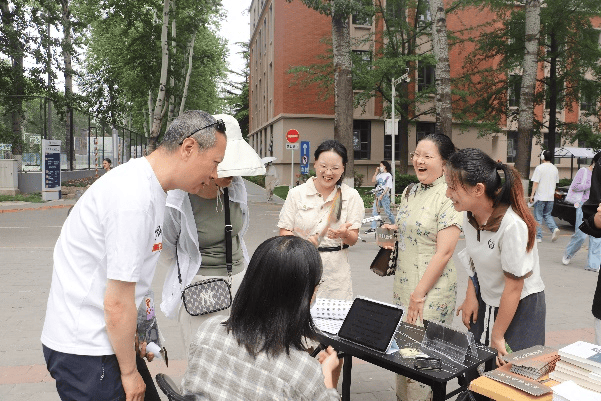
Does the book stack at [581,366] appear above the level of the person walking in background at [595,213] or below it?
below

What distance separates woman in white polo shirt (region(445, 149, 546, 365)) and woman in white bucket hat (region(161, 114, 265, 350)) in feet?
4.09

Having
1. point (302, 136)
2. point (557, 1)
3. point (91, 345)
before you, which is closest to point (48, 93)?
point (302, 136)

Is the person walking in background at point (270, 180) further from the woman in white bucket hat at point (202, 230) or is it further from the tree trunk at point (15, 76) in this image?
the woman in white bucket hat at point (202, 230)

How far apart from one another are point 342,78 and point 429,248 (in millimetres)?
13499

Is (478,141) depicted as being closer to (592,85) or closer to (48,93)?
(592,85)

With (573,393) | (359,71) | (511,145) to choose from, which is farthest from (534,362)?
(511,145)

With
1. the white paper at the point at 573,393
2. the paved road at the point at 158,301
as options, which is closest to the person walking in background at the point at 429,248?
the paved road at the point at 158,301

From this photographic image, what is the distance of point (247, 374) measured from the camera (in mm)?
1865

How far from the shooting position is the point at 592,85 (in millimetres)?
23656

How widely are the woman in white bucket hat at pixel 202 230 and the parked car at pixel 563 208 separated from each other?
12291mm

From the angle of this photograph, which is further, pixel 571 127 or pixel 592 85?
pixel 571 127

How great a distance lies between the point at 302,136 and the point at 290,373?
98.3 ft

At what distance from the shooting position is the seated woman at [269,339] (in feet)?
6.09

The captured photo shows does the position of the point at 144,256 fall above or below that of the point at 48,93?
below
